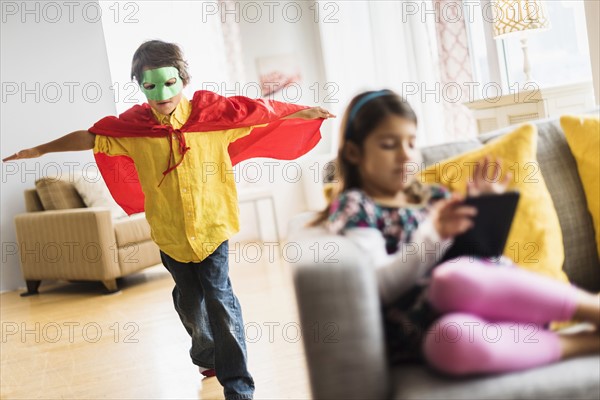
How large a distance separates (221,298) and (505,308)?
1325 mm

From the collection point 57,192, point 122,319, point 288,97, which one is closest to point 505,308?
point 122,319

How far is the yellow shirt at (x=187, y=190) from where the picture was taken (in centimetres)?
257

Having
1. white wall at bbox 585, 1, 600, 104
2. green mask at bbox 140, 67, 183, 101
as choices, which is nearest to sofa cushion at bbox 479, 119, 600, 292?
green mask at bbox 140, 67, 183, 101

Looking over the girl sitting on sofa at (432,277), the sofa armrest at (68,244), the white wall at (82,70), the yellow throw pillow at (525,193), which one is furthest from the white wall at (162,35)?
the girl sitting on sofa at (432,277)

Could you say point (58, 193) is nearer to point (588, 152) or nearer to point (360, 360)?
point (588, 152)

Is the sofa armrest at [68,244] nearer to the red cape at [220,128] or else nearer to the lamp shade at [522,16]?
the red cape at [220,128]

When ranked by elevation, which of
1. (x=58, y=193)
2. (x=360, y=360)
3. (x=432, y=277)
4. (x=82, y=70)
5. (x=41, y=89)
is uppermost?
(x=82, y=70)

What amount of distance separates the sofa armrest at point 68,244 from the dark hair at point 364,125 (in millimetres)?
3756

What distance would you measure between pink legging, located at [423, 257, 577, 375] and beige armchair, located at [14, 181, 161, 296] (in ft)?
12.9

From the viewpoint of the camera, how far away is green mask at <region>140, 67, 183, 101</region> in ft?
8.29

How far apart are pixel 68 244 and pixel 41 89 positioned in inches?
56.7

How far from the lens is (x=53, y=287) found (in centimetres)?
582

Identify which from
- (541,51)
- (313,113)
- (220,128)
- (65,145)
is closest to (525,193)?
(313,113)

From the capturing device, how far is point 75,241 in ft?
17.1
